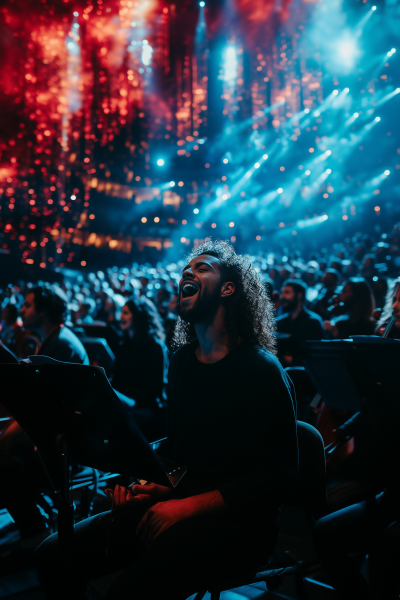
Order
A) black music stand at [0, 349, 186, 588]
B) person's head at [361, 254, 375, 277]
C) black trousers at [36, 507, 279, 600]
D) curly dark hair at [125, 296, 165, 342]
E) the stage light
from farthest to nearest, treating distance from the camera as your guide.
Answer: the stage light → person's head at [361, 254, 375, 277] → curly dark hair at [125, 296, 165, 342] → black music stand at [0, 349, 186, 588] → black trousers at [36, 507, 279, 600]

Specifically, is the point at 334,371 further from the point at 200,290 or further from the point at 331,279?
the point at 331,279

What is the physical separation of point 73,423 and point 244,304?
1.00 meters

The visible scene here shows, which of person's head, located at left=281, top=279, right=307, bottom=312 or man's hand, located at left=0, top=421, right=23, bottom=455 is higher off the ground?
person's head, located at left=281, top=279, right=307, bottom=312

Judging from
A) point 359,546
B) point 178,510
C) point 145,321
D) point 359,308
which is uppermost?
point 145,321

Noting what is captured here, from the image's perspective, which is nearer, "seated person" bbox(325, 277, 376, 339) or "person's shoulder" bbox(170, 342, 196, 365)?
"person's shoulder" bbox(170, 342, 196, 365)

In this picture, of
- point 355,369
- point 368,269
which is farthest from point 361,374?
point 368,269

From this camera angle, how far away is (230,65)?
33.1 metres

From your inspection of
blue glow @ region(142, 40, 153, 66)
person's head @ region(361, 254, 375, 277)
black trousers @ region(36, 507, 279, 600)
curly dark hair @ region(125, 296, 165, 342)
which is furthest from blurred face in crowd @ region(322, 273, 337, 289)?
blue glow @ region(142, 40, 153, 66)

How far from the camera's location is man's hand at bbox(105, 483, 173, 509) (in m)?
1.71

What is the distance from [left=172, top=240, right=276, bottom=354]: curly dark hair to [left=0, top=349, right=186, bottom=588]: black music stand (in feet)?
2.36

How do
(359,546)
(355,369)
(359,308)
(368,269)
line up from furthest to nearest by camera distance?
(368,269)
(359,308)
(355,369)
(359,546)

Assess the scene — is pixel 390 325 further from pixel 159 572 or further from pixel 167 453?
pixel 159 572

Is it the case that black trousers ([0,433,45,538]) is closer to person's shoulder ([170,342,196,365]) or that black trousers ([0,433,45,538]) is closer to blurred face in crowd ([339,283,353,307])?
person's shoulder ([170,342,196,365])

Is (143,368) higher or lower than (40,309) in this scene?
lower
